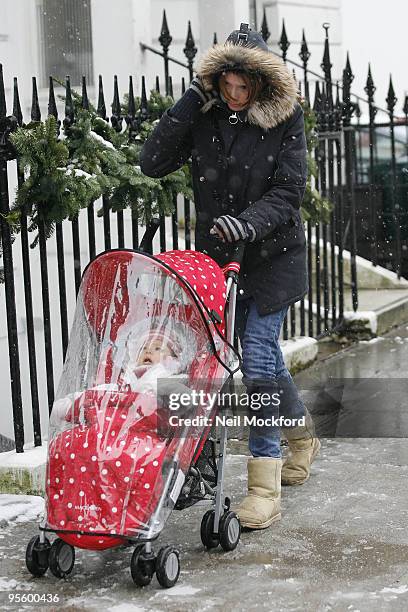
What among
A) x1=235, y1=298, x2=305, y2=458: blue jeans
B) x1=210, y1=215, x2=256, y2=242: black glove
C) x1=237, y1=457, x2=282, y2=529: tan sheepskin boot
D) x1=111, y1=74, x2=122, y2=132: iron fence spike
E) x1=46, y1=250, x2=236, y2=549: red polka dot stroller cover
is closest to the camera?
x1=46, y1=250, x2=236, y2=549: red polka dot stroller cover

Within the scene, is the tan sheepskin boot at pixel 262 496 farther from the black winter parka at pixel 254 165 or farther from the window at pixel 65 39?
the window at pixel 65 39

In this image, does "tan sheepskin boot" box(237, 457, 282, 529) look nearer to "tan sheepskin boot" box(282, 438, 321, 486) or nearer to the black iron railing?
"tan sheepskin boot" box(282, 438, 321, 486)

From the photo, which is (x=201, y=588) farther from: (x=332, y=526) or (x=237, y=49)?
(x=237, y=49)

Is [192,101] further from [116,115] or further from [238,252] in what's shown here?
[116,115]

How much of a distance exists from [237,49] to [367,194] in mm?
7467

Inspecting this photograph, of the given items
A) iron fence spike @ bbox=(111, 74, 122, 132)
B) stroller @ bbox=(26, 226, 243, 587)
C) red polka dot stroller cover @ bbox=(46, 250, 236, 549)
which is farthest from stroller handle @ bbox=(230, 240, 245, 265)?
iron fence spike @ bbox=(111, 74, 122, 132)

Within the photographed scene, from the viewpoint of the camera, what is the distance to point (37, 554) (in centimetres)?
409

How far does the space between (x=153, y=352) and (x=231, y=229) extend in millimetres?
618

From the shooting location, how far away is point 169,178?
5945 mm

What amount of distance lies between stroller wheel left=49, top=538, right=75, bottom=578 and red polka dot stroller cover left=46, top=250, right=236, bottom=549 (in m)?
0.16

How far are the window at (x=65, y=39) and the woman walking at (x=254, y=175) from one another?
5.63 m

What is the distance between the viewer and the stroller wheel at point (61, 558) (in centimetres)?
406

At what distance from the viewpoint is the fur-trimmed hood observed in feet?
14.8

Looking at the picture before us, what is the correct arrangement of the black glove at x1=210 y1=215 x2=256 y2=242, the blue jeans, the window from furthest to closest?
the window < the blue jeans < the black glove at x1=210 y1=215 x2=256 y2=242
